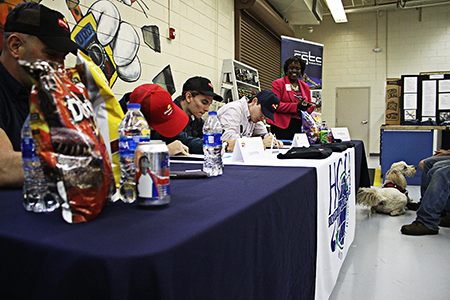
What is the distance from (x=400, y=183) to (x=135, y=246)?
339 centimetres

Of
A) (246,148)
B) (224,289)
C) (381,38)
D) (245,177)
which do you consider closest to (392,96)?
(381,38)

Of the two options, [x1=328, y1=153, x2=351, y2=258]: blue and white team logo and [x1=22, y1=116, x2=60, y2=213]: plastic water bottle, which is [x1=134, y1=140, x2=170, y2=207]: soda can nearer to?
[x1=22, y1=116, x2=60, y2=213]: plastic water bottle

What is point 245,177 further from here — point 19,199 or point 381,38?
point 381,38

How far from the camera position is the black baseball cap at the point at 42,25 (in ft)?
3.10

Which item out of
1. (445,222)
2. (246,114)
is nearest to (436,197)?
(445,222)

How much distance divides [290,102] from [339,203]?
1766 millimetres

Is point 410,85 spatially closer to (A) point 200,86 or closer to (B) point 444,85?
(B) point 444,85

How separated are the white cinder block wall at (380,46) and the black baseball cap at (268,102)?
7.04 m

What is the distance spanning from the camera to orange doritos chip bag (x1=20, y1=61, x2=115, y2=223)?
54 centimetres

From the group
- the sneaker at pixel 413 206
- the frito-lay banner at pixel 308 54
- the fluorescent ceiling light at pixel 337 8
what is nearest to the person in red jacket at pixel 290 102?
the sneaker at pixel 413 206

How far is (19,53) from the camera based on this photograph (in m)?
1.03

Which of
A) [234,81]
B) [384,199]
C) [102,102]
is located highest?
[234,81]

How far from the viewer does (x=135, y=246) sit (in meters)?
0.45

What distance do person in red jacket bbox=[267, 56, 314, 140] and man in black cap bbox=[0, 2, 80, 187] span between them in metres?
2.01
